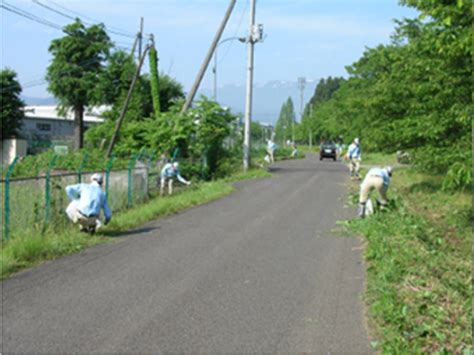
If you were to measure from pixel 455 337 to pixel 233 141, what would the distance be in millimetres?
27937

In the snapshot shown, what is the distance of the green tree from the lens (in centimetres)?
5281

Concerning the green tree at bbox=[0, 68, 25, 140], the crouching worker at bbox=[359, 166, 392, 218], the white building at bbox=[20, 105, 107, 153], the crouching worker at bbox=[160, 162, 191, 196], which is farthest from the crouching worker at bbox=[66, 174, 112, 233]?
the white building at bbox=[20, 105, 107, 153]

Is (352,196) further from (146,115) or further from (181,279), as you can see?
(146,115)


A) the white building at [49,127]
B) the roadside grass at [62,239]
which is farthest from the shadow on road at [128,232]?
the white building at [49,127]

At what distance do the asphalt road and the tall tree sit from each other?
44.7 metres

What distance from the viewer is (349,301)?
7.98 metres

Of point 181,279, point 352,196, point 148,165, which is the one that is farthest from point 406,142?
point 181,279

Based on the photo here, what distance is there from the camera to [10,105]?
5331 centimetres

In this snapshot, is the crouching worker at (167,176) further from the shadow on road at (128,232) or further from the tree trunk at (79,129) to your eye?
the tree trunk at (79,129)

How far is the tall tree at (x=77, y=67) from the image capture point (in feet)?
185

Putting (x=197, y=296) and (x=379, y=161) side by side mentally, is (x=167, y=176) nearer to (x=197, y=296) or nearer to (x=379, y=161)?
(x=197, y=296)

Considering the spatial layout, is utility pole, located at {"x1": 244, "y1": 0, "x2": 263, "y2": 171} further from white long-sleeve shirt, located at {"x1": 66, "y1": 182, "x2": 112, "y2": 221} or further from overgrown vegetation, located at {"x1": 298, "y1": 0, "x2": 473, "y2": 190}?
white long-sleeve shirt, located at {"x1": 66, "y1": 182, "x2": 112, "y2": 221}

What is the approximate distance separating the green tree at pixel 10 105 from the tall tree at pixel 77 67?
12.6ft

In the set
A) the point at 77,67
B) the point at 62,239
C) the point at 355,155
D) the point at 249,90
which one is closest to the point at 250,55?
the point at 249,90
